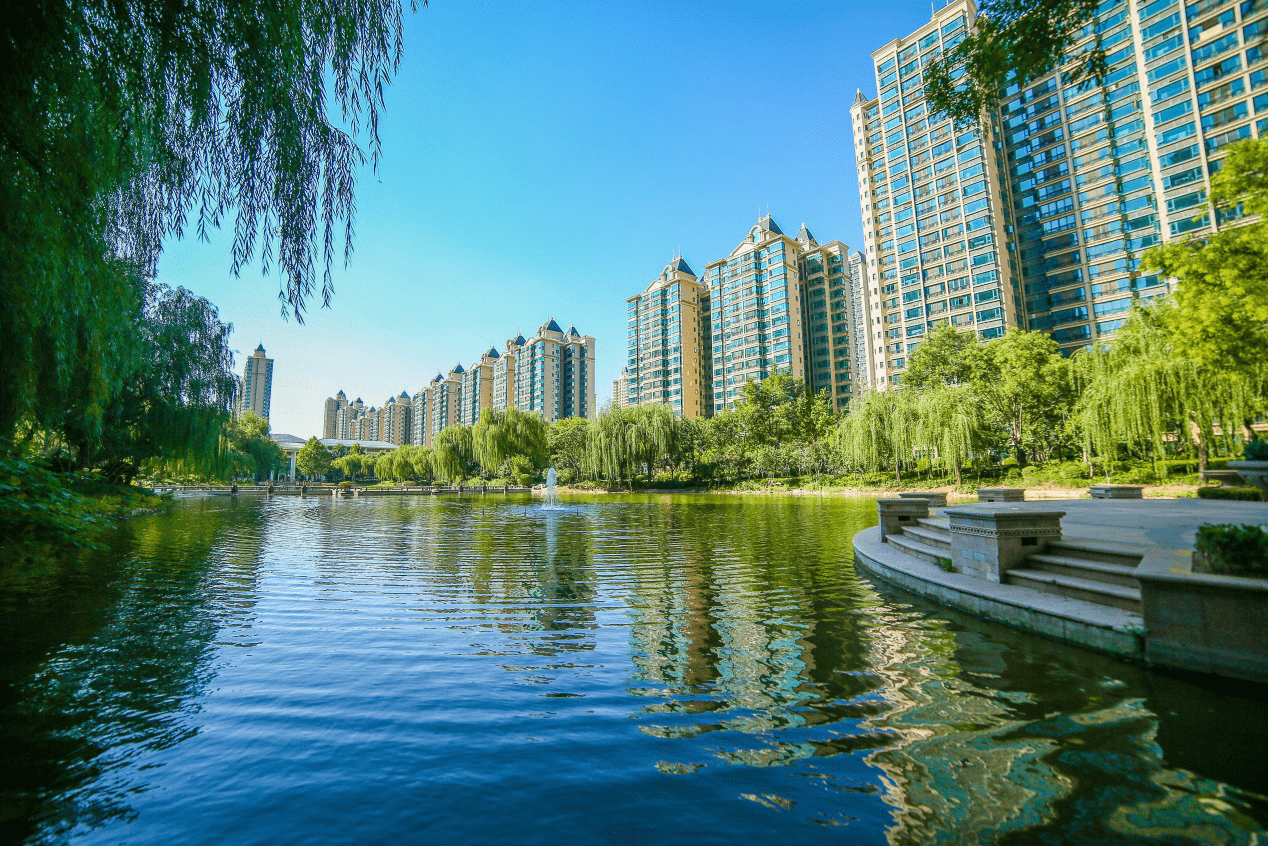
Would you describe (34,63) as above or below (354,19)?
below

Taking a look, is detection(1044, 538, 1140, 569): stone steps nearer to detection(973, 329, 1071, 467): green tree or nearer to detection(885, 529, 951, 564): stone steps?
detection(885, 529, 951, 564): stone steps

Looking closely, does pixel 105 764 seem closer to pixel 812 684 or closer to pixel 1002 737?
pixel 812 684

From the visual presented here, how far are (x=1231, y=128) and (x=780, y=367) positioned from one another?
4525 cm

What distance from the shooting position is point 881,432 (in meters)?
34.0

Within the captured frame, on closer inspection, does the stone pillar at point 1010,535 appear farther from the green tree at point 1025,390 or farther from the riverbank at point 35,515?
the green tree at point 1025,390

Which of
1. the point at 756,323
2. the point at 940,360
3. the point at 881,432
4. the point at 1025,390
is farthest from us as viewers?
the point at 756,323

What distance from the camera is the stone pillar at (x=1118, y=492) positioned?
51.6ft

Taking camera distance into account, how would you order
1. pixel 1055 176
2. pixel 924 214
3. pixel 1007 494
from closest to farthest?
pixel 1007 494 → pixel 1055 176 → pixel 924 214

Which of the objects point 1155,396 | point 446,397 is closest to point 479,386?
point 446,397

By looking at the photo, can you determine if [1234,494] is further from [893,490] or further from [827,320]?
[827,320]

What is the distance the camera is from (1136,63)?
149ft

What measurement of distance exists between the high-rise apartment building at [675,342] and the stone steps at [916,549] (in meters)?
78.3

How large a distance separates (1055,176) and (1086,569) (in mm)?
66206

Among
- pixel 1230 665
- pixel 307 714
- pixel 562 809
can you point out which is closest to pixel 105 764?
pixel 307 714
